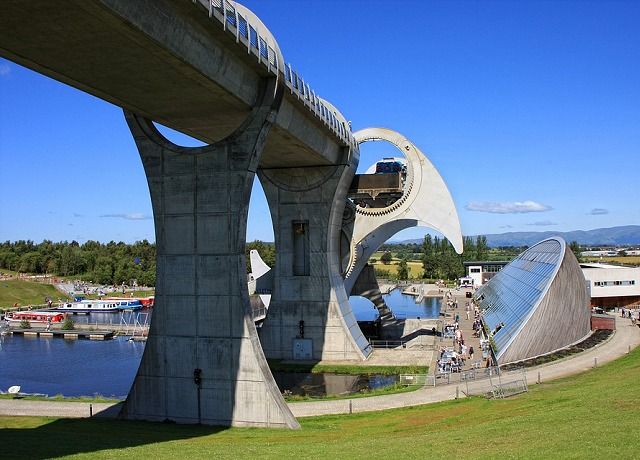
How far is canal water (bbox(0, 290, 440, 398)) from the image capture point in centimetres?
3316

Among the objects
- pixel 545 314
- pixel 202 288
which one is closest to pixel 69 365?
pixel 202 288

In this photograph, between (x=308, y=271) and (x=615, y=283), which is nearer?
(x=308, y=271)

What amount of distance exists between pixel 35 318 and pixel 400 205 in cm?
4819

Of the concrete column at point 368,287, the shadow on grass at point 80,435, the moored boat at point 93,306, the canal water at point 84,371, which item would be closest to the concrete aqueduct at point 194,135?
the shadow on grass at point 80,435

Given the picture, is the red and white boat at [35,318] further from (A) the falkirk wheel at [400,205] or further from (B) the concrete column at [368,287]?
(A) the falkirk wheel at [400,205]

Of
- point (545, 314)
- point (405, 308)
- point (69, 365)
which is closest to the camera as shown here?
point (545, 314)

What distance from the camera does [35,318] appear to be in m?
74.0

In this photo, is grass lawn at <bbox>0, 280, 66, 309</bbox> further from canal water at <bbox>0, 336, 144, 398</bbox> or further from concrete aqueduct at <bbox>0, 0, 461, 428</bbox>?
concrete aqueduct at <bbox>0, 0, 461, 428</bbox>

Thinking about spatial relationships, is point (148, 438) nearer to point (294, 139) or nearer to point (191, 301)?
point (191, 301)

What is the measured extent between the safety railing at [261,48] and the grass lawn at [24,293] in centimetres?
7424

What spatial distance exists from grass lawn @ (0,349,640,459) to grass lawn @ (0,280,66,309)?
7733 cm

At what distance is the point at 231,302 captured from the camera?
2328 centimetres

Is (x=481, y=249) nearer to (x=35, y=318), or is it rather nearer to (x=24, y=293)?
(x=24, y=293)

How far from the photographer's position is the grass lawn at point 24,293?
9338 cm
